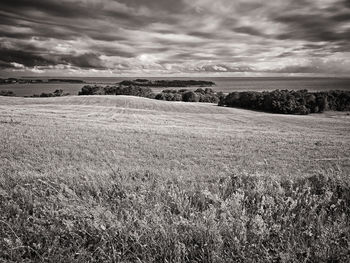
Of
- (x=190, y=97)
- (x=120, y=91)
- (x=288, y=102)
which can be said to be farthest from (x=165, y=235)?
(x=120, y=91)

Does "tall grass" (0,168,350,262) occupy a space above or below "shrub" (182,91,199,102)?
below

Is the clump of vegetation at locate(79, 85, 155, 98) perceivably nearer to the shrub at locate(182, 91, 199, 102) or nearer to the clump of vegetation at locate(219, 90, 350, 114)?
the shrub at locate(182, 91, 199, 102)

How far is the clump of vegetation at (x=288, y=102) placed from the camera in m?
88.0

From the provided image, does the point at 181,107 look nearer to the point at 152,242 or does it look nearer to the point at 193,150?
the point at 193,150

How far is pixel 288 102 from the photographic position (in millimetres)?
87875

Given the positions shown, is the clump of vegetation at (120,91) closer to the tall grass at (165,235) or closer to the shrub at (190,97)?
the shrub at (190,97)

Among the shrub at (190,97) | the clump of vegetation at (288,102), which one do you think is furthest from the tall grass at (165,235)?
the shrub at (190,97)

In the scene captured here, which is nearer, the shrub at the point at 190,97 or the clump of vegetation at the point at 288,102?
the clump of vegetation at the point at 288,102

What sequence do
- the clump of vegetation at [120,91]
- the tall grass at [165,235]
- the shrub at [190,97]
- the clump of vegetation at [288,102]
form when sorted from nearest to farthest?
1. the tall grass at [165,235]
2. the clump of vegetation at [288,102]
3. the shrub at [190,97]
4. the clump of vegetation at [120,91]

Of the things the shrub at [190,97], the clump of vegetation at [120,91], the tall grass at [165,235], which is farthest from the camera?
the clump of vegetation at [120,91]

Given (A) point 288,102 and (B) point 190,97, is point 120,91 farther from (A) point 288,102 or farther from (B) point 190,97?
(A) point 288,102

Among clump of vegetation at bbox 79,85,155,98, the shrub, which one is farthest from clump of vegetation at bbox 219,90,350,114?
clump of vegetation at bbox 79,85,155,98

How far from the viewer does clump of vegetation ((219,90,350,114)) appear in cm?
8800

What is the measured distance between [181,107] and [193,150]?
56323mm
